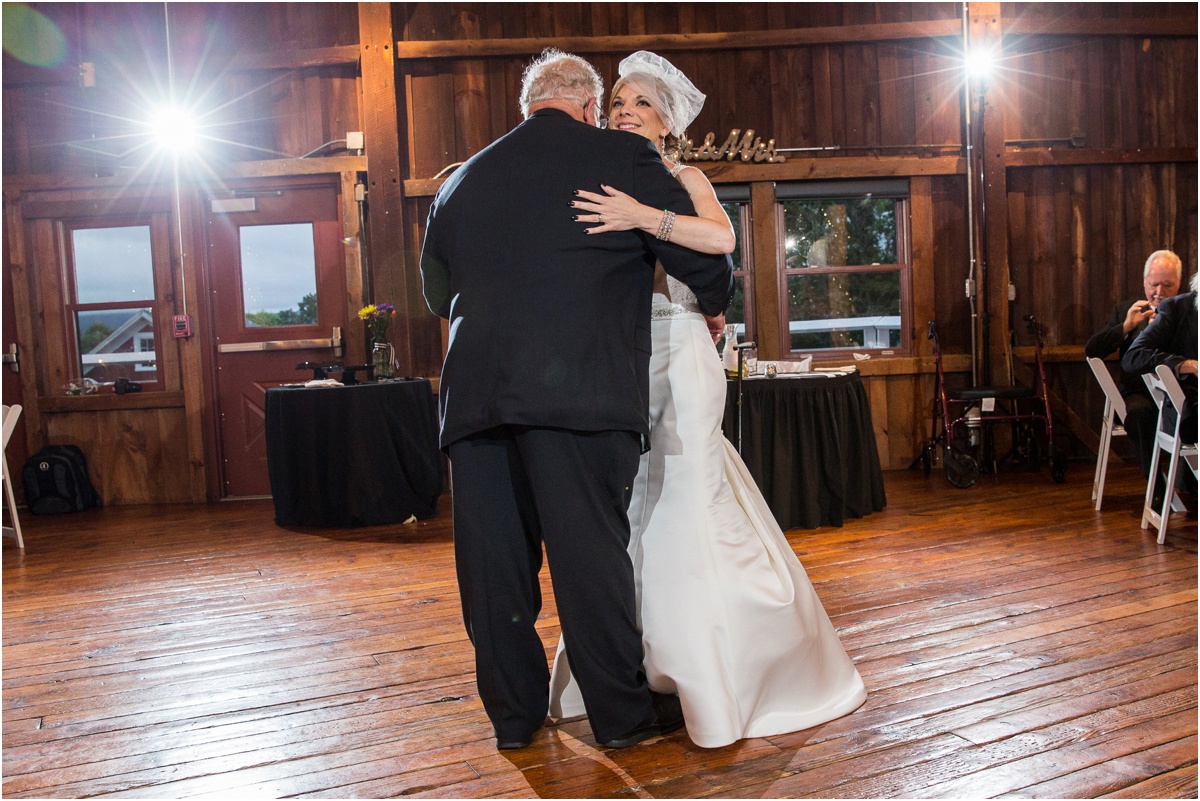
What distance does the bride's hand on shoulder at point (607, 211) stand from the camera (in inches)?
74.8

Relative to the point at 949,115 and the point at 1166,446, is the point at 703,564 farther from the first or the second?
the point at 949,115

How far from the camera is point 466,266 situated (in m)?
1.96

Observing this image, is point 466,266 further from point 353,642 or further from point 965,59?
point 965,59

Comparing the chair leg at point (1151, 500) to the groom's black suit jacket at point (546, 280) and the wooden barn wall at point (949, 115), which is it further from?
the groom's black suit jacket at point (546, 280)

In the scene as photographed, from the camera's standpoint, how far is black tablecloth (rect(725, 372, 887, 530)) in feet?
15.4

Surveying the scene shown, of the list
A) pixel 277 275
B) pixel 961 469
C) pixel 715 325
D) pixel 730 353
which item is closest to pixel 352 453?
pixel 730 353

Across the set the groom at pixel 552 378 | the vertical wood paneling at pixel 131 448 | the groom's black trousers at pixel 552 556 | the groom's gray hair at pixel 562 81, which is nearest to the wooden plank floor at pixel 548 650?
the groom's black trousers at pixel 552 556

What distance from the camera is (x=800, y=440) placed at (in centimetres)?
473

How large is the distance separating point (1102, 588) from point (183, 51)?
670 cm

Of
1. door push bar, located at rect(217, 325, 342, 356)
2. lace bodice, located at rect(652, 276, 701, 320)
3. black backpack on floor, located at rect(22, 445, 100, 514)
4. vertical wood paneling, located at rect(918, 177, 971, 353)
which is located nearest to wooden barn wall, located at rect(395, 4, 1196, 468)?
vertical wood paneling, located at rect(918, 177, 971, 353)

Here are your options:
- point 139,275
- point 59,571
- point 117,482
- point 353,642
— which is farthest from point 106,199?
point 353,642

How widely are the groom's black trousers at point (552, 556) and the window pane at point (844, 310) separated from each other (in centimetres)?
515

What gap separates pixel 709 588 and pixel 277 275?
5.53 metres

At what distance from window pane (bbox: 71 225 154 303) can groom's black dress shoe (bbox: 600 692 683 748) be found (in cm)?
594
